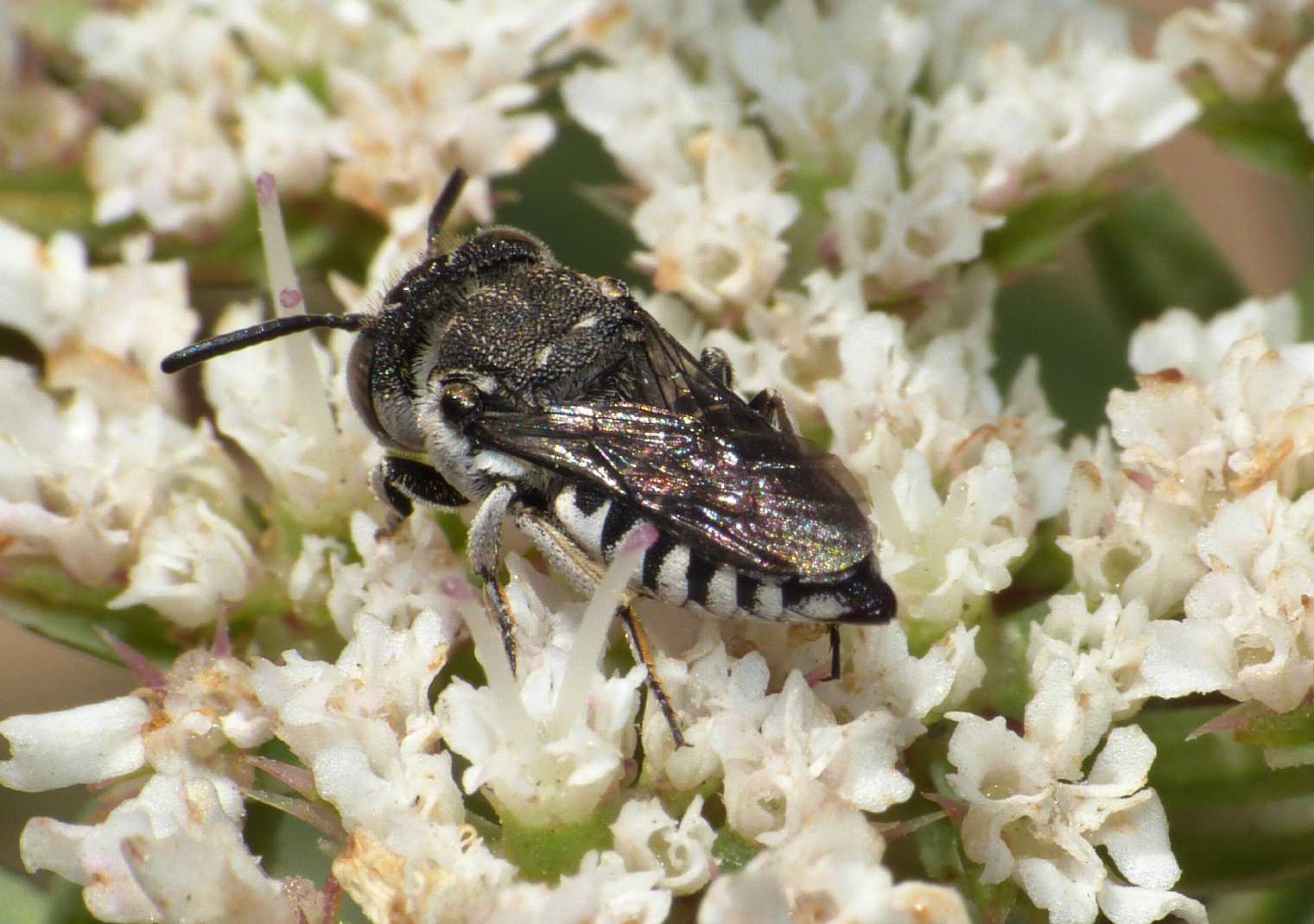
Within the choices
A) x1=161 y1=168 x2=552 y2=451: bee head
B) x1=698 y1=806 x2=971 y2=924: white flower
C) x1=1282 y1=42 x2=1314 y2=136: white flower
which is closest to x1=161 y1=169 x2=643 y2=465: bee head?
x1=161 y1=168 x2=552 y2=451: bee head

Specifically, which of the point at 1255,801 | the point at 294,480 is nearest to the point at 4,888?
the point at 294,480

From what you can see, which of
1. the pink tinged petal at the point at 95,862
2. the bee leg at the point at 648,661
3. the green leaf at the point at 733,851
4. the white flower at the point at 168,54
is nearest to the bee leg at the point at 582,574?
the bee leg at the point at 648,661

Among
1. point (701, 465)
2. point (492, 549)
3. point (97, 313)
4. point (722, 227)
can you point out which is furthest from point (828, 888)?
point (97, 313)

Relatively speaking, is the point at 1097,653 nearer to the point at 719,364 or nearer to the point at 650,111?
the point at 719,364

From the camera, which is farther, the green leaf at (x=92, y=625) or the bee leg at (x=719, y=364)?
the green leaf at (x=92, y=625)

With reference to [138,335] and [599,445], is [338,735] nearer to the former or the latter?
[599,445]

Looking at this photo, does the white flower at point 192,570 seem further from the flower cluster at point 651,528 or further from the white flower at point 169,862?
the white flower at point 169,862
